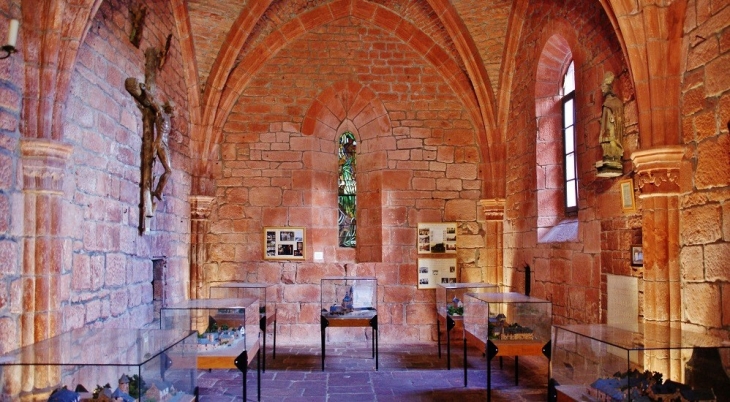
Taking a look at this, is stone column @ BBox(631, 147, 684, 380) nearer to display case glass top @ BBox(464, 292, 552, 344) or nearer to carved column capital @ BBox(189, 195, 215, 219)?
display case glass top @ BBox(464, 292, 552, 344)

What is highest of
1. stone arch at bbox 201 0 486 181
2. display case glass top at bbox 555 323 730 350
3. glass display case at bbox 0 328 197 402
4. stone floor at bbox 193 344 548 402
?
stone arch at bbox 201 0 486 181

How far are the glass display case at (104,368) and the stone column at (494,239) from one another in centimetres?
571

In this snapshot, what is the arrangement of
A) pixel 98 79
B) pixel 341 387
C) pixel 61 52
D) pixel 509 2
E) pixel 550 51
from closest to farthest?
pixel 61 52 → pixel 98 79 → pixel 341 387 → pixel 550 51 → pixel 509 2

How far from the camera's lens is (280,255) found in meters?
8.61

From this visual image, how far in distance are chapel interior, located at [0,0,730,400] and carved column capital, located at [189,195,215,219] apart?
3cm

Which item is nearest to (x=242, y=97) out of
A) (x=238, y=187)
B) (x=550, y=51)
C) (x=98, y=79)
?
(x=238, y=187)

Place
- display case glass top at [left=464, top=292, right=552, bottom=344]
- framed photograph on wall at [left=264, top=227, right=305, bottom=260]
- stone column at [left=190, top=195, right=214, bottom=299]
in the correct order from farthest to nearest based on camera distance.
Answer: framed photograph on wall at [left=264, top=227, right=305, bottom=260]
stone column at [left=190, top=195, right=214, bottom=299]
display case glass top at [left=464, top=292, right=552, bottom=344]

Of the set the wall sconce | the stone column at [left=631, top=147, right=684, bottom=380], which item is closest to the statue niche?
the stone column at [left=631, top=147, right=684, bottom=380]

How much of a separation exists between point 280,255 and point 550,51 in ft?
15.2

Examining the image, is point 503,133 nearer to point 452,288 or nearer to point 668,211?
point 452,288

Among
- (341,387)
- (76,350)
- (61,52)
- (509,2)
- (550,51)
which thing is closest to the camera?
(76,350)

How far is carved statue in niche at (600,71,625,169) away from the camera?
15.9 ft

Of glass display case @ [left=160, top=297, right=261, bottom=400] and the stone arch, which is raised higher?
the stone arch

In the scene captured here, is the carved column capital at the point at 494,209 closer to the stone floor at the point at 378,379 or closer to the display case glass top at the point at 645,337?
the stone floor at the point at 378,379
